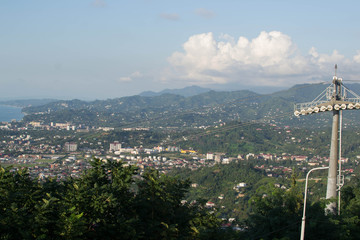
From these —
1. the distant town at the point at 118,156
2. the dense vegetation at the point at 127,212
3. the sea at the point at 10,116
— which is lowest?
the distant town at the point at 118,156

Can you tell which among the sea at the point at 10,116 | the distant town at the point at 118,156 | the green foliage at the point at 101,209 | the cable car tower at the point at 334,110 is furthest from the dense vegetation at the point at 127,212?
the sea at the point at 10,116

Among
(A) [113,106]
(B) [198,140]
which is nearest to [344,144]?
(B) [198,140]

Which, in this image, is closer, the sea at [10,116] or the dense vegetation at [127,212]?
the dense vegetation at [127,212]

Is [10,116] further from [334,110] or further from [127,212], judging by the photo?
[334,110]

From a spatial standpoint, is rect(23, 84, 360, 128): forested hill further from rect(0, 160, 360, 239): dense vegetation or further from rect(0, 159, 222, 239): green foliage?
rect(0, 159, 222, 239): green foliage

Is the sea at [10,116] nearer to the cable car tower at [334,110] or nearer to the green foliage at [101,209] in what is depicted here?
the green foliage at [101,209]

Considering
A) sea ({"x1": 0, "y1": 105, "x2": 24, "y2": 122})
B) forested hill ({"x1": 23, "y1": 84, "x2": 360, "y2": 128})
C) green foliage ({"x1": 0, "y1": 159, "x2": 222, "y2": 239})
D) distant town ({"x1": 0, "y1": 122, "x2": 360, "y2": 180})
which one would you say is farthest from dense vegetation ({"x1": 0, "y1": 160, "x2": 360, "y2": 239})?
sea ({"x1": 0, "y1": 105, "x2": 24, "y2": 122})

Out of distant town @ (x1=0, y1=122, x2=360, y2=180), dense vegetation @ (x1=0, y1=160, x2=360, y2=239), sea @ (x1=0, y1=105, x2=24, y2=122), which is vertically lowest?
distant town @ (x1=0, y1=122, x2=360, y2=180)

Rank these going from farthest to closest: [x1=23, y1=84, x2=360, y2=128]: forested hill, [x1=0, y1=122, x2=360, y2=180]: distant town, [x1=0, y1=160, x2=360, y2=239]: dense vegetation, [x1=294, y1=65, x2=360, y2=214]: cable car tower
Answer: [x1=23, y1=84, x2=360, y2=128]: forested hill
[x1=0, y1=122, x2=360, y2=180]: distant town
[x1=294, y1=65, x2=360, y2=214]: cable car tower
[x1=0, y1=160, x2=360, y2=239]: dense vegetation

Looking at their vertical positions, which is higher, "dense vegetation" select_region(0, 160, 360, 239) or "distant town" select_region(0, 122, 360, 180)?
"dense vegetation" select_region(0, 160, 360, 239)
